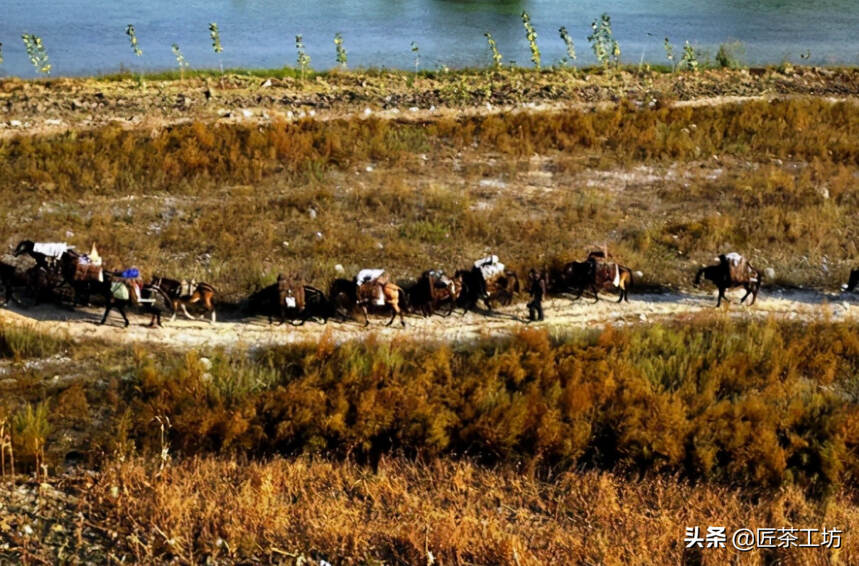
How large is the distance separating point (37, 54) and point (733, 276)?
28.8 meters

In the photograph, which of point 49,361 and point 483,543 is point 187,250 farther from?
point 483,543

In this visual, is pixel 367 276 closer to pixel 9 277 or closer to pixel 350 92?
pixel 9 277

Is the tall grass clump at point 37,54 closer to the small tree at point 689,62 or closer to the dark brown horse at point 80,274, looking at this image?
the dark brown horse at point 80,274

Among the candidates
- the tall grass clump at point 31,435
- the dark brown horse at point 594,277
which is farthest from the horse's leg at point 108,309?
the dark brown horse at point 594,277

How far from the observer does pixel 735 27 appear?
1654 inches

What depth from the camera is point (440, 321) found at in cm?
1189

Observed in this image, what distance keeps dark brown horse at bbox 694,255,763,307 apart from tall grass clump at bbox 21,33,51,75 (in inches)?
852

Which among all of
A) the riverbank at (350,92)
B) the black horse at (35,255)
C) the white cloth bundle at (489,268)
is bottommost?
the white cloth bundle at (489,268)

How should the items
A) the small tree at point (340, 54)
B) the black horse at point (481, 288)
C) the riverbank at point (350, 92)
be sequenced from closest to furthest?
1. the black horse at point (481, 288)
2. the riverbank at point (350, 92)
3. the small tree at point (340, 54)

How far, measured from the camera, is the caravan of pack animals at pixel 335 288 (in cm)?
1134

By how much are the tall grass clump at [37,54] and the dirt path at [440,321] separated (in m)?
16.8

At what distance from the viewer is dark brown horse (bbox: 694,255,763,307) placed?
40.1ft

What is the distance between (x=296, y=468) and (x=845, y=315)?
908 cm

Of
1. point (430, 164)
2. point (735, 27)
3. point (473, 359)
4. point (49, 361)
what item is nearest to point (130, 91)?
point (430, 164)
